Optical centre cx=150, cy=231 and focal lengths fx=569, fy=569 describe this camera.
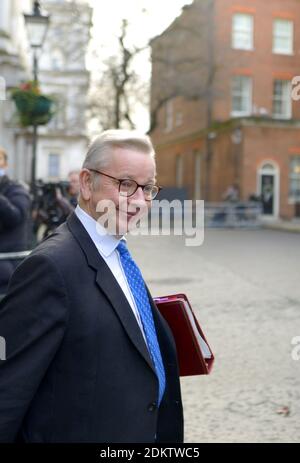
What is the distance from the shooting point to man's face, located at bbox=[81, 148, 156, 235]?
1.71 m

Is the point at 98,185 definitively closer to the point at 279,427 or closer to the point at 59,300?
the point at 59,300

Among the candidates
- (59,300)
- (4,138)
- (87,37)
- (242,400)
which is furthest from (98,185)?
(87,37)

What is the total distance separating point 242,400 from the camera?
4121 mm

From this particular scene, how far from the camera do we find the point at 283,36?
102ft

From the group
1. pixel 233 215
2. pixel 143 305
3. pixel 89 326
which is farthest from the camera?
pixel 233 215

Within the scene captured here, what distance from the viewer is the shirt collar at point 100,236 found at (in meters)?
1.74

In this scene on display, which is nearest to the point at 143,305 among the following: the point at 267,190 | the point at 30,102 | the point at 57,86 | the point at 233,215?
the point at 30,102

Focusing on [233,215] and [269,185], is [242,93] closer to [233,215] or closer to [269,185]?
[269,185]

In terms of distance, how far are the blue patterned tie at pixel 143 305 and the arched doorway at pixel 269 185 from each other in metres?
26.8

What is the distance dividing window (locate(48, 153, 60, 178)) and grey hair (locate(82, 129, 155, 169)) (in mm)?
51109

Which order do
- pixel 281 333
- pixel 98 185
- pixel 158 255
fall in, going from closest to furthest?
pixel 98 185, pixel 281 333, pixel 158 255

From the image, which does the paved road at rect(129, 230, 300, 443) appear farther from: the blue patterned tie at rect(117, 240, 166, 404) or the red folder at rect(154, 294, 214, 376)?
the blue patterned tie at rect(117, 240, 166, 404)

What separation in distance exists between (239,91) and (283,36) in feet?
12.9
